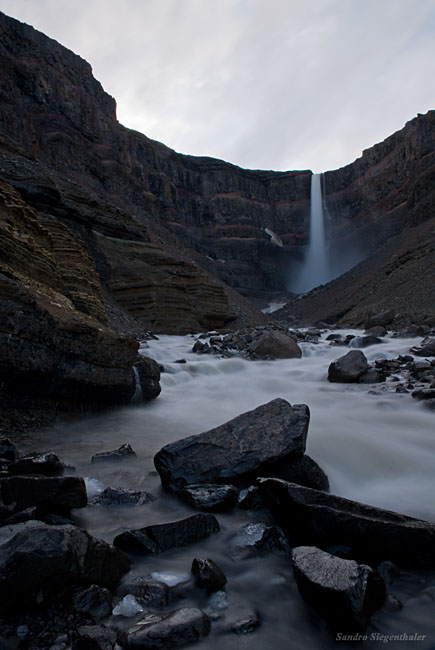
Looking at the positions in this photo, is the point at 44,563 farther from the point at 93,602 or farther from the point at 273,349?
the point at 273,349

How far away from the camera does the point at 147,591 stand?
71.0 inches

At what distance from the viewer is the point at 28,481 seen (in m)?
2.39

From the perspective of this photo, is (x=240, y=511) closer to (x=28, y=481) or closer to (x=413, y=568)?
(x=413, y=568)

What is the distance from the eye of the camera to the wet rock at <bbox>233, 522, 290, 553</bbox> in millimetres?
2375

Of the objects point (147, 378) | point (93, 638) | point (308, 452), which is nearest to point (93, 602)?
point (93, 638)

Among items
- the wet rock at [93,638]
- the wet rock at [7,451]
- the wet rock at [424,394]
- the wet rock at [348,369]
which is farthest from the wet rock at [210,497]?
the wet rock at [348,369]

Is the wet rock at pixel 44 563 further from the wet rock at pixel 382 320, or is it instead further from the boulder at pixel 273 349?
the wet rock at pixel 382 320

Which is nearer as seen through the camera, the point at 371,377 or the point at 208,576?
the point at 208,576

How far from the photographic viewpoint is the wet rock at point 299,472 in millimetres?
3207

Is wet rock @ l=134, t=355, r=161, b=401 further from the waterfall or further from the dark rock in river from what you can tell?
the waterfall

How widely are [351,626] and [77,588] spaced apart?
126 cm

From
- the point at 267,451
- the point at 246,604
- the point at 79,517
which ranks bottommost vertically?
the point at 246,604

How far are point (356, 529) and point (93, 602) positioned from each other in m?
1.52

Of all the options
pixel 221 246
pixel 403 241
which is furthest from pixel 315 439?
pixel 221 246
